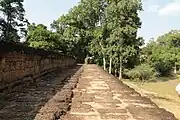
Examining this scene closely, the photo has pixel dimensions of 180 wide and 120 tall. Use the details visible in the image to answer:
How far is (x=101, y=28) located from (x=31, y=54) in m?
35.6

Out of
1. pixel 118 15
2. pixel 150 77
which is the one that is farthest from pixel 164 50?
pixel 118 15

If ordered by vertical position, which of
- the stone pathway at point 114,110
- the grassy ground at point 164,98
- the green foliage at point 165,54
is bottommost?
the grassy ground at point 164,98

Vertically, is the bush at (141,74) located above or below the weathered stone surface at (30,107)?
below

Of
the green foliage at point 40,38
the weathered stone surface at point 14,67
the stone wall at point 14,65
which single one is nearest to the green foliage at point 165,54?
the green foliage at point 40,38

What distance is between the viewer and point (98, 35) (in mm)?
41969

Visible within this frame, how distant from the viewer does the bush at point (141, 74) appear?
129ft

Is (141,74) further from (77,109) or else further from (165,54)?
(77,109)

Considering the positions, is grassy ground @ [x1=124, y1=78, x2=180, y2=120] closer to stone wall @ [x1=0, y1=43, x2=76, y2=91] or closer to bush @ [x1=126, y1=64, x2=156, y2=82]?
stone wall @ [x1=0, y1=43, x2=76, y2=91]

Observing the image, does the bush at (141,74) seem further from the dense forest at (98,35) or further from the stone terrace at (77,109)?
the stone terrace at (77,109)

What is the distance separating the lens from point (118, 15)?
125 feet

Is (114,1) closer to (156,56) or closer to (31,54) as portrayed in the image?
(156,56)

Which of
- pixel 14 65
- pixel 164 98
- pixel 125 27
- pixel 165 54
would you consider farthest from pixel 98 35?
pixel 14 65

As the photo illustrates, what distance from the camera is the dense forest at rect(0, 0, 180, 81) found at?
37656 mm

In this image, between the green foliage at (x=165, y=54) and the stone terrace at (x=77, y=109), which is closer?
the stone terrace at (x=77, y=109)
